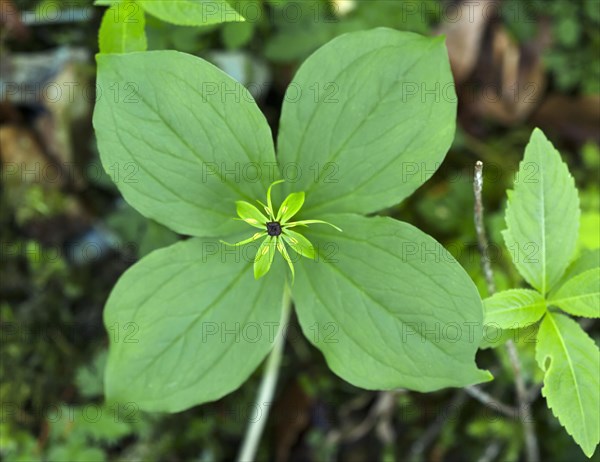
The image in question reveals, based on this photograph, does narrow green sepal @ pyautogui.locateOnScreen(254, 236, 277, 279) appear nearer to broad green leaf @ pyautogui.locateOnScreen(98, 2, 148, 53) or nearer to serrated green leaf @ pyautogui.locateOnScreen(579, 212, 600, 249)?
broad green leaf @ pyautogui.locateOnScreen(98, 2, 148, 53)

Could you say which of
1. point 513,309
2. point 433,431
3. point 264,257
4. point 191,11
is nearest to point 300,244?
point 264,257

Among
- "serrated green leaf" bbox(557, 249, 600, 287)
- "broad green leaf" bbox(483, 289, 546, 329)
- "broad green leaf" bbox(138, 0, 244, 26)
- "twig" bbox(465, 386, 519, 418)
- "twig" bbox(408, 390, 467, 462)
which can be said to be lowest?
"twig" bbox(408, 390, 467, 462)

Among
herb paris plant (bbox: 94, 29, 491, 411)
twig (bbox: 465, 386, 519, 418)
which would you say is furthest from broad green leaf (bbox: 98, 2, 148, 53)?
twig (bbox: 465, 386, 519, 418)

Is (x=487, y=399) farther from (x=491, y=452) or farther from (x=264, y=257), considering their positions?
(x=264, y=257)

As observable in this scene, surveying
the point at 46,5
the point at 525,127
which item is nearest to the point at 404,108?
the point at 46,5

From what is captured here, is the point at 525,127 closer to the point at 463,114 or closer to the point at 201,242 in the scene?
the point at 463,114

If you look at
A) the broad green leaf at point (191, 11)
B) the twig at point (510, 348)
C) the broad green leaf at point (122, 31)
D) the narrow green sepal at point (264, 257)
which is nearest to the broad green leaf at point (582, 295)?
the twig at point (510, 348)

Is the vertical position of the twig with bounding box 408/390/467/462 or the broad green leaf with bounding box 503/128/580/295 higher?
the broad green leaf with bounding box 503/128/580/295
